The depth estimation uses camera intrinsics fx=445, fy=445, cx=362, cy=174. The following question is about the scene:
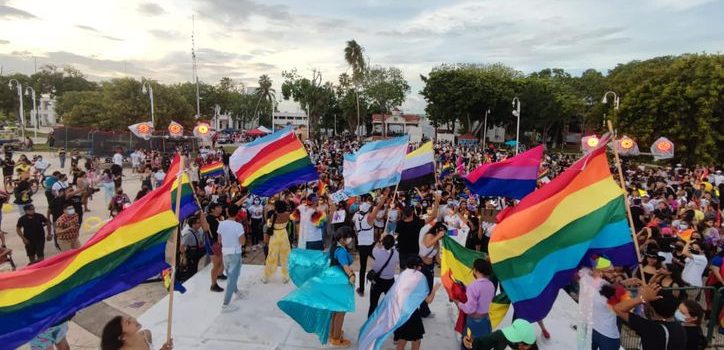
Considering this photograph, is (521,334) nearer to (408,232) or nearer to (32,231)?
(408,232)

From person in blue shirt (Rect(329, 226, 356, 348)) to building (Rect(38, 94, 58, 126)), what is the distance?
10304cm

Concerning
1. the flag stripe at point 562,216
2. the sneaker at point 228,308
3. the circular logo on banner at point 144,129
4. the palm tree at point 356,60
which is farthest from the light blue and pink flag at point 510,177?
the palm tree at point 356,60

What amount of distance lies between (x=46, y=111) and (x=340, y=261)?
11596 cm

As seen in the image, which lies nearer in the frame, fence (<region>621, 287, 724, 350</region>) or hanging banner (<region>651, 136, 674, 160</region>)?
fence (<region>621, 287, 724, 350</region>)

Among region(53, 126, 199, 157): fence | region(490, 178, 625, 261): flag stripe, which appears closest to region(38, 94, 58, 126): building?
region(53, 126, 199, 157): fence

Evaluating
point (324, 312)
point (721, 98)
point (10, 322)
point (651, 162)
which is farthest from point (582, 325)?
point (651, 162)

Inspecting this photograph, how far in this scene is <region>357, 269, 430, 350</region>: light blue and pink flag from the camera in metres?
4.78

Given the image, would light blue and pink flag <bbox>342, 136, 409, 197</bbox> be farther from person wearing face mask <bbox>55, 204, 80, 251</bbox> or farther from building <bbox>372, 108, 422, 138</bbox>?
building <bbox>372, 108, 422, 138</bbox>

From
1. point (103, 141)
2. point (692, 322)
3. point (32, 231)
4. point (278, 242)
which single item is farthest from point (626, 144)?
point (103, 141)

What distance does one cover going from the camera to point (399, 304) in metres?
4.82

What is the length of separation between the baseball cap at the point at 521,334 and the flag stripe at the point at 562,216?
1113 mm

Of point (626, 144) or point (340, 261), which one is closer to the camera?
point (340, 261)

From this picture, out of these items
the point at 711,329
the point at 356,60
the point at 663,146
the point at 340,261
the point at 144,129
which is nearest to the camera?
the point at 340,261

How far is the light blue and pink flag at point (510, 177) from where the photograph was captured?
7.76 m
